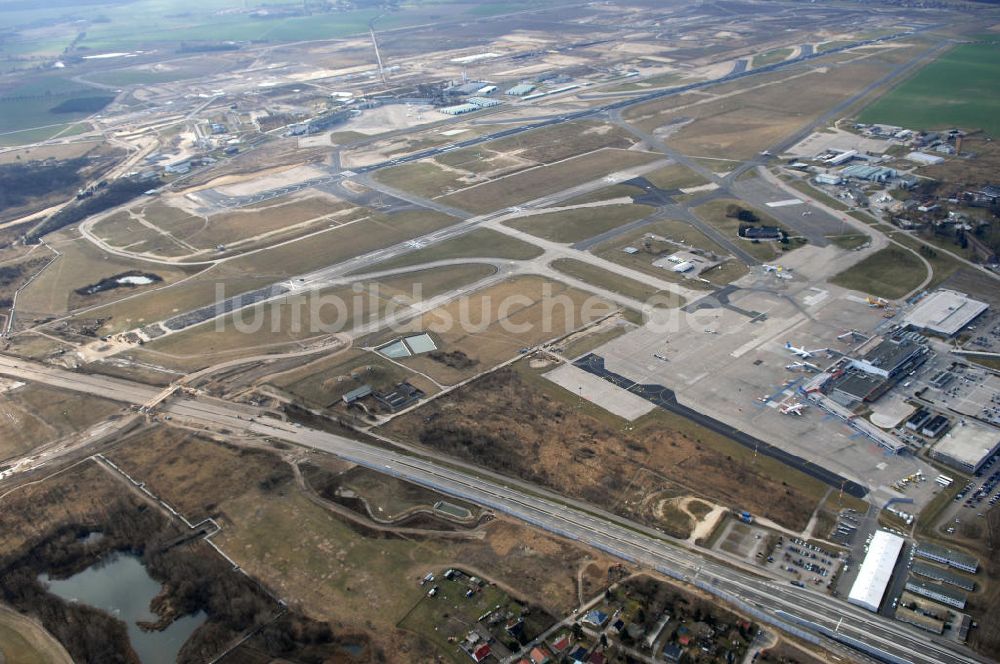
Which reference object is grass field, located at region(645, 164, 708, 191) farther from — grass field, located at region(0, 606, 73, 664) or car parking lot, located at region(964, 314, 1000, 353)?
grass field, located at region(0, 606, 73, 664)

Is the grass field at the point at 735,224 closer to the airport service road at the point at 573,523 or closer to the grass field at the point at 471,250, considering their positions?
the grass field at the point at 471,250

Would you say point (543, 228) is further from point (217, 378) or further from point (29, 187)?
point (29, 187)

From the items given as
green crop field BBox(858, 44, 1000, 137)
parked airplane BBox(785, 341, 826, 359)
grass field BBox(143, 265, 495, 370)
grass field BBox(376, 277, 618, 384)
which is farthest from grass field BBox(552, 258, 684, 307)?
green crop field BBox(858, 44, 1000, 137)

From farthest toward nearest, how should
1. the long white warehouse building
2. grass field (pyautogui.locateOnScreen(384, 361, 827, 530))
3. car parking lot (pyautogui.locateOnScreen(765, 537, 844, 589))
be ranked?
1. grass field (pyautogui.locateOnScreen(384, 361, 827, 530))
2. car parking lot (pyautogui.locateOnScreen(765, 537, 844, 589))
3. the long white warehouse building

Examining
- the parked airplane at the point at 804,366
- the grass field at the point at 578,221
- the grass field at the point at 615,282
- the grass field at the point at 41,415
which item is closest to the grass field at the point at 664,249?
the grass field at the point at 615,282

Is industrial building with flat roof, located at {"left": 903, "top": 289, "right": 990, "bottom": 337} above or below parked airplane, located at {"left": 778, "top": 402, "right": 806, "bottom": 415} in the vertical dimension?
above

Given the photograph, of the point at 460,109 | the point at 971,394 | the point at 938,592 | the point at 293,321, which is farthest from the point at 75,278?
the point at 971,394

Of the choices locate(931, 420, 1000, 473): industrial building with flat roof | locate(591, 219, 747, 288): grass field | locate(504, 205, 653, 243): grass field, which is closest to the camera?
locate(931, 420, 1000, 473): industrial building with flat roof
